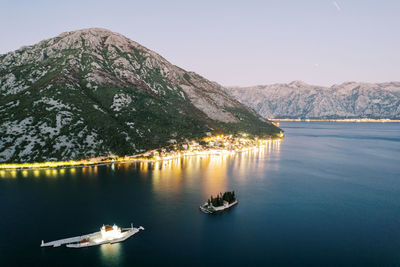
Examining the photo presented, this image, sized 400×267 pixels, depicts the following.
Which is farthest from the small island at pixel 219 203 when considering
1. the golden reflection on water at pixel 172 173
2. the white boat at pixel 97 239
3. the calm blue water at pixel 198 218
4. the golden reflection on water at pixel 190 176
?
the white boat at pixel 97 239

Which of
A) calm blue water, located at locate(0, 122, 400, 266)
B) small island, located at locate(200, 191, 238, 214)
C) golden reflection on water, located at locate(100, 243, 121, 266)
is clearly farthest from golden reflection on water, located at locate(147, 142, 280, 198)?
golden reflection on water, located at locate(100, 243, 121, 266)

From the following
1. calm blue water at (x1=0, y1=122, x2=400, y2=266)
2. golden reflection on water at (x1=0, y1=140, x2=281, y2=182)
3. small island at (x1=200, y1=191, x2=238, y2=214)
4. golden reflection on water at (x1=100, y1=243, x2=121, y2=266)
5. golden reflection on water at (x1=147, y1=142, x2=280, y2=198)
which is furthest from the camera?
golden reflection on water at (x1=0, y1=140, x2=281, y2=182)

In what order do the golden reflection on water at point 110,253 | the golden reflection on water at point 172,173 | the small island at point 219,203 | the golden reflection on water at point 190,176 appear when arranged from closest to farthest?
the golden reflection on water at point 110,253 → the small island at point 219,203 → the golden reflection on water at point 190,176 → the golden reflection on water at point 172,173

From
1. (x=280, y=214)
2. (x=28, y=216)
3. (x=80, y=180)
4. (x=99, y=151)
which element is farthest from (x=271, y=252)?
(x=99, y=151)

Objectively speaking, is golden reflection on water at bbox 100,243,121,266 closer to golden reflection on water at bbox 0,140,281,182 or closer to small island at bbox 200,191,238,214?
small island at bbox 200,191,238,214

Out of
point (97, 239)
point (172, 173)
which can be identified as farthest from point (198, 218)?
point (172, 173)

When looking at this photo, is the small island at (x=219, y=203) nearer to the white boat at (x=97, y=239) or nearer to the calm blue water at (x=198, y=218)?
the calm blue water at (x=198, y=218)

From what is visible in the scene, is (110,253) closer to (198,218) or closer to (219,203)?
(198,218)
